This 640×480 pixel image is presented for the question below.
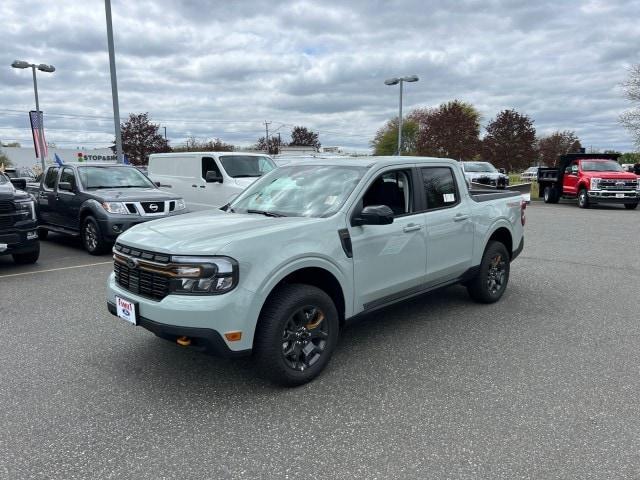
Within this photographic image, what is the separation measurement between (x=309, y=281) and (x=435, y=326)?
6.04 ft

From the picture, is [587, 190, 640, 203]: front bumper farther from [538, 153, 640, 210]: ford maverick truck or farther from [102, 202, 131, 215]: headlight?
[102, 202, 131, 215]: headlight

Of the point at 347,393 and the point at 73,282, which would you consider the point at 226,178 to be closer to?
the point at 73,282

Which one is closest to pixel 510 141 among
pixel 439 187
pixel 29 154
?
pixel 439 187

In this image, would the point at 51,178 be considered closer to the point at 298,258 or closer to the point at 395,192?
the point at 395,192

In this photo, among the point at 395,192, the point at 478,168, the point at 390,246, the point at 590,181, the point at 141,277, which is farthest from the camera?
the point at 478,168

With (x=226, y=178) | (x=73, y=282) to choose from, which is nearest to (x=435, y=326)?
(x=73, y=282)

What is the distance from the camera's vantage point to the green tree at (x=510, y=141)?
45125mm

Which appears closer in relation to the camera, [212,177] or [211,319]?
[211,319]

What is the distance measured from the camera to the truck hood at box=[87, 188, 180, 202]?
8.95 m

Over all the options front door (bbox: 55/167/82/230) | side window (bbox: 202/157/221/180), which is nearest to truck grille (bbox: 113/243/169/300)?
front door (bbox: 55/167/82/230)

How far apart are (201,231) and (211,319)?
0.74 meters

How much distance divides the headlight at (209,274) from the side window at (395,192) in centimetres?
171

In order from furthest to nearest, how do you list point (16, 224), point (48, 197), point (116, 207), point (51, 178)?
1. point (51, 178)
2. point (48, 197)
3. point (116, 207)
4. point (16, 224)

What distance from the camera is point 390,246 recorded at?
4289 millimetres
